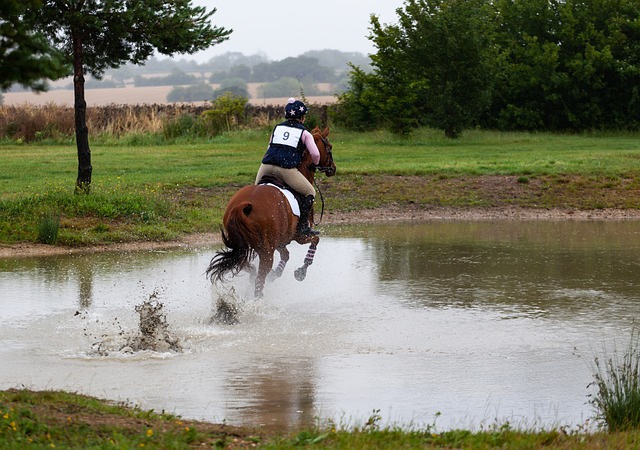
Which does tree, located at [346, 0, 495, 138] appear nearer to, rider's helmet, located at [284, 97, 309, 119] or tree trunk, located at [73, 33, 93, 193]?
tree trunk, located at [73, 33, 93, 193]

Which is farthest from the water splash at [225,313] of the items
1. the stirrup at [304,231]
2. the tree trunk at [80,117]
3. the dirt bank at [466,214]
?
the tree trunk at [80,117]

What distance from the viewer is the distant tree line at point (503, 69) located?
3675cm

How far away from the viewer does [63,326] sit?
11.9m

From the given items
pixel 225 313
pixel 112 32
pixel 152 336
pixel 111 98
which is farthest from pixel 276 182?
pixel 111 98

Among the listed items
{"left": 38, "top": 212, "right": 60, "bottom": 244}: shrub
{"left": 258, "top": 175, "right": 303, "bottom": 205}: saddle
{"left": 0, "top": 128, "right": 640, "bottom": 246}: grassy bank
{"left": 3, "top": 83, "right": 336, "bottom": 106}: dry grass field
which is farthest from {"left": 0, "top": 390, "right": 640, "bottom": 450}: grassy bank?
{"left": 3, "top": 83, "right": 336, "bottom": 106}: dry grass field

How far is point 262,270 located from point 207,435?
5.74 m

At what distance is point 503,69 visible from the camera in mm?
40938

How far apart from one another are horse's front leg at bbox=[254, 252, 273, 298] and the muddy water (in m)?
0.19

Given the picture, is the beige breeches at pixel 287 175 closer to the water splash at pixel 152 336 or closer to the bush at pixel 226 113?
the water splash at pixel 152 336

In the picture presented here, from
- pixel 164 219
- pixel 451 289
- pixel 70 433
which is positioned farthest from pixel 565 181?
pixel 70 433

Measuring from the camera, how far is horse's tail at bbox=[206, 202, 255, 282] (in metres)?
12.3

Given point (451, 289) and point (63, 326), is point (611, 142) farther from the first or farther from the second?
point (63, 326)

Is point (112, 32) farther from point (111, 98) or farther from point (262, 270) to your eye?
point (111, 98)

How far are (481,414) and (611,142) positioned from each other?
1118 inches
